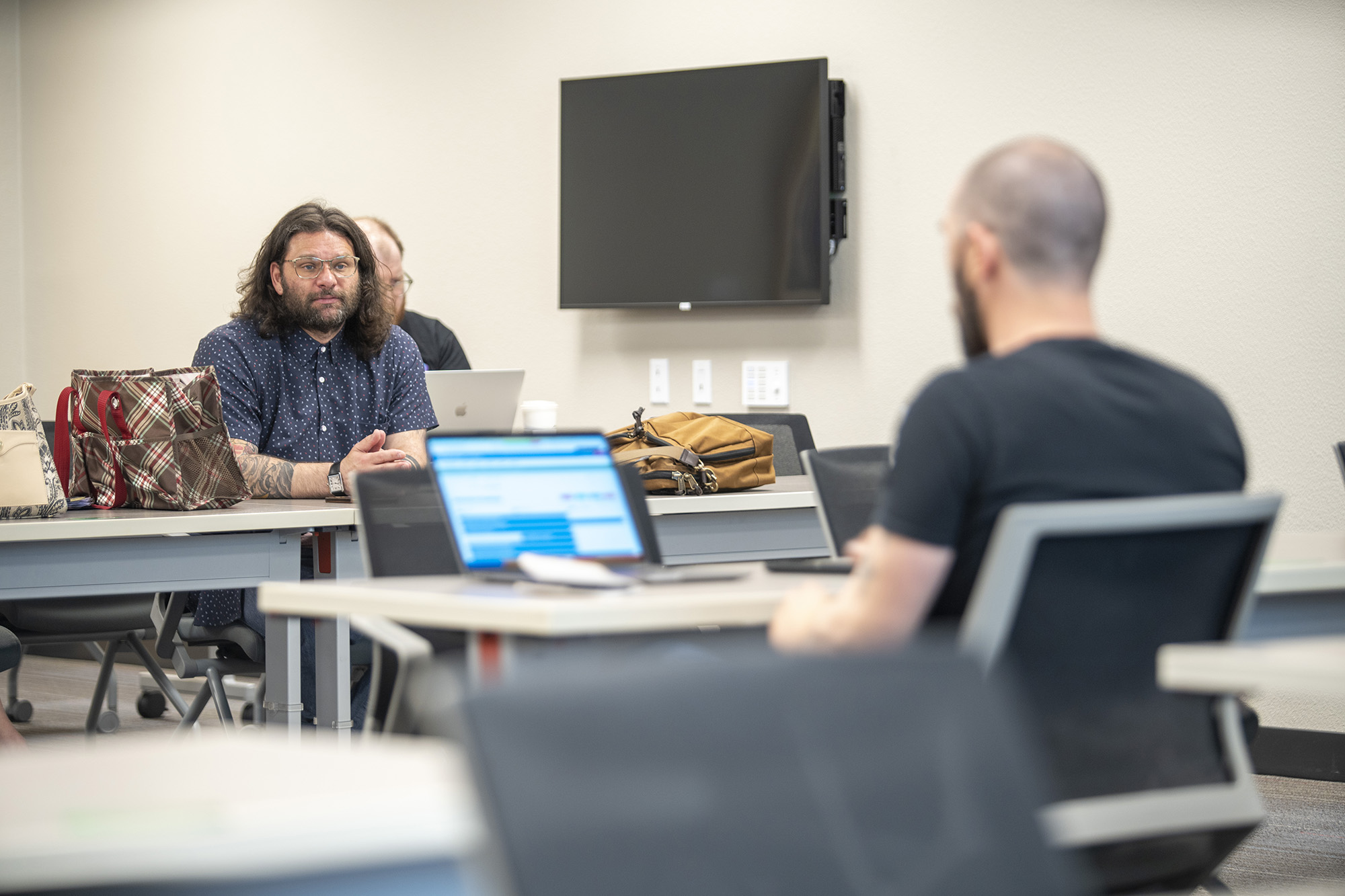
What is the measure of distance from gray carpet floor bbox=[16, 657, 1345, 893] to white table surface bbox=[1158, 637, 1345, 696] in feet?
6.32

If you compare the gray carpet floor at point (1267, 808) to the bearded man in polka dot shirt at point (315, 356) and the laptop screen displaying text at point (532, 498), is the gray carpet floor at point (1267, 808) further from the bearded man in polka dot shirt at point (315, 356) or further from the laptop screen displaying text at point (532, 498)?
the laptop screen displaying text at point (532, 498)

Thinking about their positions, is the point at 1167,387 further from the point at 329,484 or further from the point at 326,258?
the point at 326,258

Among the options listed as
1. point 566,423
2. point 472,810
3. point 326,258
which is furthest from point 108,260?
point 472,810

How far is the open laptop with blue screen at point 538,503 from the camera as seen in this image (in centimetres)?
193

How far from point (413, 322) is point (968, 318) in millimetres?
3522

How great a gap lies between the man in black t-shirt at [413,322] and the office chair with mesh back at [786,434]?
1402 millimetres

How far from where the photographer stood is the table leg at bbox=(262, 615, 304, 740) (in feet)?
8.95

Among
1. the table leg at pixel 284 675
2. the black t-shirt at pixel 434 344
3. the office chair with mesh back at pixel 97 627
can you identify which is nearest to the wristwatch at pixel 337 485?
the table leg at pixel 284 675

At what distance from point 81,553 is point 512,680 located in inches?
88.7

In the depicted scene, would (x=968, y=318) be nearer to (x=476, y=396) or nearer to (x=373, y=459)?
(x=373, y=459)

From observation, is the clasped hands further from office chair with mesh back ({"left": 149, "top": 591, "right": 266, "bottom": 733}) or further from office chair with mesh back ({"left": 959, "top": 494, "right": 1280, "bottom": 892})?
office chair with mesh back ({"left": 959, "top": 494, "right": 1280, "bottom": 892})

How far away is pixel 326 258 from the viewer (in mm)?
3605

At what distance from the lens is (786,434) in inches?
151

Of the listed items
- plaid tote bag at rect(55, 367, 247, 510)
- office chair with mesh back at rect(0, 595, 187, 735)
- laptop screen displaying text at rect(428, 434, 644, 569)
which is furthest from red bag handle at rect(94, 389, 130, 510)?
laptop screen displaying text at rect(428, 434, 644, 569)
